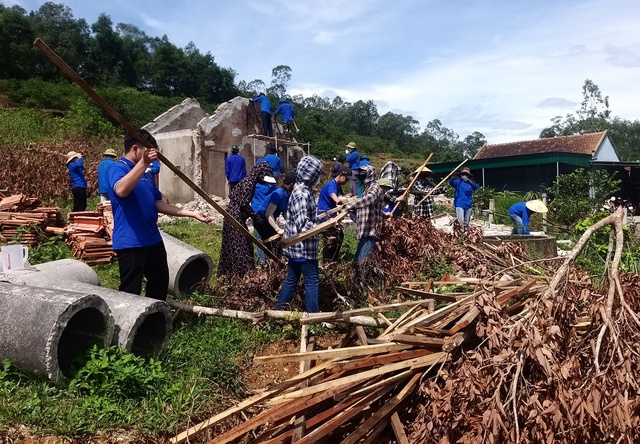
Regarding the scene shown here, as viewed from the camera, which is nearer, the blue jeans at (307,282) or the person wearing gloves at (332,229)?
the blue jeans at (307,282)

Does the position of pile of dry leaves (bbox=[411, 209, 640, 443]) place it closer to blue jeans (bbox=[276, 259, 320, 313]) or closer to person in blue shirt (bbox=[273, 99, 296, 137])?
blue jeans (bbox=[276, 259, 320, 313])

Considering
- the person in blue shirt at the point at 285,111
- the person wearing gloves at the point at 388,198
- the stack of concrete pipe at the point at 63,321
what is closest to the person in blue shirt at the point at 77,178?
the stack of concrete pipe at the point at 63,321

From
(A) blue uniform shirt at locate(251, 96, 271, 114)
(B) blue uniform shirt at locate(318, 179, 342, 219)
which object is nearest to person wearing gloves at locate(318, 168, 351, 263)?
(B) blue uniform shirt at locate(318, 179, 342, 219)

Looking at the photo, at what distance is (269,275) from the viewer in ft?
18.2

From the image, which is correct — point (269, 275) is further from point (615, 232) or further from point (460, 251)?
point (615, 232)

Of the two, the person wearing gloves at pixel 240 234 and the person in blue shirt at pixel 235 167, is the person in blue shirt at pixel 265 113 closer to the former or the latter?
the person in blue shirt at pixel 235 167

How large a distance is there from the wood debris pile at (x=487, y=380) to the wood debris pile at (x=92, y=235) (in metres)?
5.26

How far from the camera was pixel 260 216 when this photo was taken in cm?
649

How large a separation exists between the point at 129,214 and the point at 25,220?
18.2 ft

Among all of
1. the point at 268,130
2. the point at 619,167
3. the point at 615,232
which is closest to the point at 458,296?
the point at 615,232

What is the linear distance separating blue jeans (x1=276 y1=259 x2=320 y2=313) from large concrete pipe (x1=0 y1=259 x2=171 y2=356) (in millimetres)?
1308

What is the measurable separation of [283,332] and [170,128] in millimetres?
13927

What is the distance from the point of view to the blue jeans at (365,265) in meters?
5.86

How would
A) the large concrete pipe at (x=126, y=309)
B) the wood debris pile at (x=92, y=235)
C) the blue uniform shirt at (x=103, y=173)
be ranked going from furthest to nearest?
the blue uniform shirt at (x=103, y=173) → the wood debris pile at (x=92, y=235) → the large concrete pipe at (x=126, y=309)
